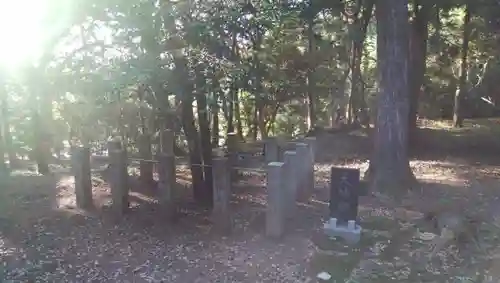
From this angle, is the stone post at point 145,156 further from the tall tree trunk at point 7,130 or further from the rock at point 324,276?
the rock at point 324,276

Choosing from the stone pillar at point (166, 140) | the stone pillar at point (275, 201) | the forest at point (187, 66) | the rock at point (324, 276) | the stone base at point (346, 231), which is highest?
the forest at point (187, 66)

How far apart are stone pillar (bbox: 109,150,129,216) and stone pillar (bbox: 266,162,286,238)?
2191 mm

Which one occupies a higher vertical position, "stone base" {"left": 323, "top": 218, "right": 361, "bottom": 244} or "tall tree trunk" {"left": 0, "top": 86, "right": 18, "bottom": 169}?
"tall tree trunk" {"left": 0, "top": 86, "right": 18, "bottom": 169}

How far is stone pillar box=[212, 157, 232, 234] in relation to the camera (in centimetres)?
625

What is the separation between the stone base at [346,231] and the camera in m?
6.06

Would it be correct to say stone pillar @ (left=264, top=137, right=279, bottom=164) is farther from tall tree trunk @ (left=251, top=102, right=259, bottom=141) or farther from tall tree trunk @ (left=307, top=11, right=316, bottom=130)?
tall tree trunk @ (left=251, top=102, right=259, bottom=141)

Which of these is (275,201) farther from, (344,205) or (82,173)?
(82,173)

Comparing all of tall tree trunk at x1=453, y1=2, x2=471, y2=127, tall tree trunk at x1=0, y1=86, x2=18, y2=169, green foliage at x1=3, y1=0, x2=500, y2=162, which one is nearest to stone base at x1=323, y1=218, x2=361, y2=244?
green foliage at x1=3, y1=0, x2=500, y2=162

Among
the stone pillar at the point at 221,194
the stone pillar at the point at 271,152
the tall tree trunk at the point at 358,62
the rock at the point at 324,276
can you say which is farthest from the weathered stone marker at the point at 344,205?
the tall tree trunk at the point at 358,62

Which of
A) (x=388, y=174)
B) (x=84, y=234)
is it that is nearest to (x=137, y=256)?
(x=84, y=234)

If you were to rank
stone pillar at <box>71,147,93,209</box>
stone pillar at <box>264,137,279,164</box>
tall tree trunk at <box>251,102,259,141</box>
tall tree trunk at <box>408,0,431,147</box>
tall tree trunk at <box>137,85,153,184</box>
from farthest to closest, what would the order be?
tall tree trunk at <box>251,102,259,141</box>, tall tree trunk at <box>408,0,431,147</box>, tall tree trunk at <box>137,85,153,184</box>, stone pillar at <box>264,137,279,164</box>, stone pillar at <box>71,147,93,209</box>

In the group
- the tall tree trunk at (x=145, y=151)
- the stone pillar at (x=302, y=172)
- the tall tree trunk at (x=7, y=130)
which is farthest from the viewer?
the tall tree trunk at (x=7, y=130)

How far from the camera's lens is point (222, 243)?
6.14 metres

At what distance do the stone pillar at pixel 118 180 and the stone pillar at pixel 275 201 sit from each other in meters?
2.19
